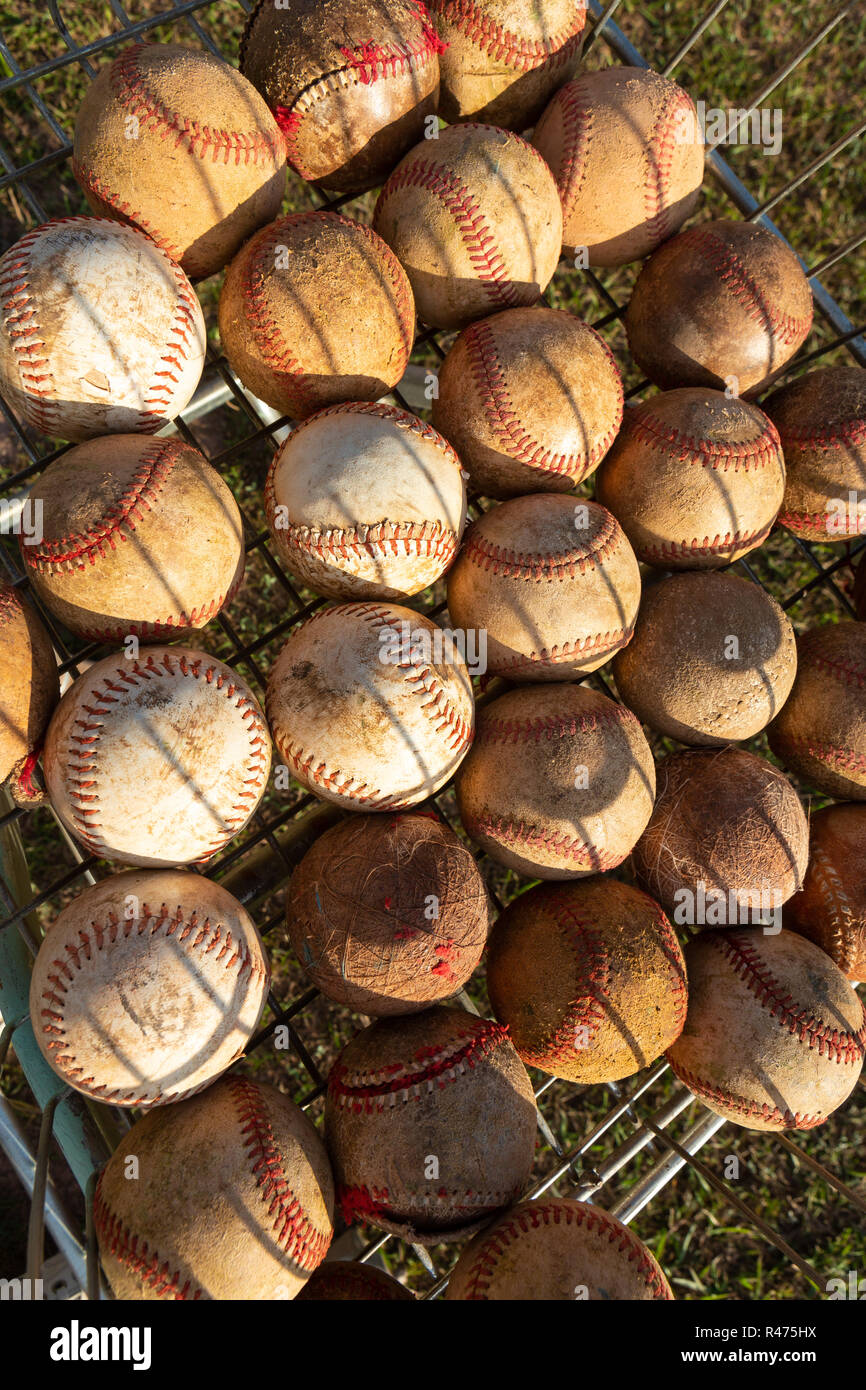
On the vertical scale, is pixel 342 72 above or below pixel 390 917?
above

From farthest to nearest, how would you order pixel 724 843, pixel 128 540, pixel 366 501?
1. pixel 724 843
2. pixel 366 501
3. pixel 128 540

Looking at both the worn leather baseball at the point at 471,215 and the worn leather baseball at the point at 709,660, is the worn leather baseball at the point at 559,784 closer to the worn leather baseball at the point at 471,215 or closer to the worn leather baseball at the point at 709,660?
the worn leather baseball at the point at 709,660

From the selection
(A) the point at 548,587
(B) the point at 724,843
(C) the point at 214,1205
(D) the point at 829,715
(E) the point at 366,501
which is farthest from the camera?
(D) the point at 829,715

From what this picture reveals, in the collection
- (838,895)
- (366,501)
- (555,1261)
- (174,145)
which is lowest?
(555,1261)

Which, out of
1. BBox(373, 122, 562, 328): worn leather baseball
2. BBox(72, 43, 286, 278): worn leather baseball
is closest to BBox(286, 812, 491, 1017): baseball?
BBox(373, 122, 562, 328): worn leather baseball

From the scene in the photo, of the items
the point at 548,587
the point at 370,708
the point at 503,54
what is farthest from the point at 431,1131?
the point at 503,54

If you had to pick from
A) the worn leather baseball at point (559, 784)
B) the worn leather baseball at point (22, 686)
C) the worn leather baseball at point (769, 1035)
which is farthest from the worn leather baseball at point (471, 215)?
the worn leather baseball at point (769, 1035)

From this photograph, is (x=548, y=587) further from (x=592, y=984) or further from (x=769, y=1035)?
(x=769, y=1035)

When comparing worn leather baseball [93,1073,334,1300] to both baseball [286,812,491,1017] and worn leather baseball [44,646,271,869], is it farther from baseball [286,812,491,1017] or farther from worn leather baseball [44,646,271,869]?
worn leather baseball [44,646,271,869]
